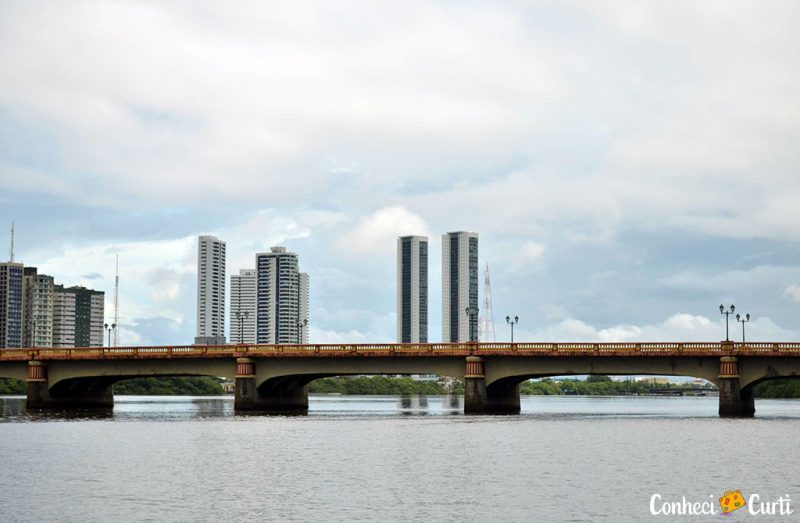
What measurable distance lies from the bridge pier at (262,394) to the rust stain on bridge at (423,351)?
179 centimetres

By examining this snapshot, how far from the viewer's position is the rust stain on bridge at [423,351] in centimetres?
9550

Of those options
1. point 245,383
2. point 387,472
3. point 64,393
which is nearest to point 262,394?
point 245,383

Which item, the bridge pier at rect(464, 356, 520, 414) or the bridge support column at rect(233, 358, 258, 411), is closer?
the bridge pier at rect(464, 356, 520, 414)

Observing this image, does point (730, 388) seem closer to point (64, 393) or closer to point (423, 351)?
point (423, 351)

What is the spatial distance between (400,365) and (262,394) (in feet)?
51.2

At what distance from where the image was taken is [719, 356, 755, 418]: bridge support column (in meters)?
95.4

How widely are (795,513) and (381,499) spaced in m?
14.8

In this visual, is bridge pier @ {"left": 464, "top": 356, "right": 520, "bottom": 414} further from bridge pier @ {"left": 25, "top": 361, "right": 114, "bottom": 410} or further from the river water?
bridge pier @ {"left": 25, "top": 361, "right": 114, "bottom": 410}

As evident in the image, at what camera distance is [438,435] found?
245ft

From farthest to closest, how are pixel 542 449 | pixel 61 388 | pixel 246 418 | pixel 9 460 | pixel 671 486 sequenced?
pixel 61 388
pixel 246 418
pixel 542 449
pixel 9 460
pixel 671 486

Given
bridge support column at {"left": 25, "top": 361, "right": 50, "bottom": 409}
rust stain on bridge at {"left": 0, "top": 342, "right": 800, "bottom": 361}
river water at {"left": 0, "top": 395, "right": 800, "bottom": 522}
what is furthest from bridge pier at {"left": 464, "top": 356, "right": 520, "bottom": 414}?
bridge support column at {"left": 25, "top": 361, "right": 50, "bottom": 409}

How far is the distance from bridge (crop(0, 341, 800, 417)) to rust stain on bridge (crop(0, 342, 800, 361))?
90 millimetres

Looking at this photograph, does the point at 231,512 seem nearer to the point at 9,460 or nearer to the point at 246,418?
the point at 9,460

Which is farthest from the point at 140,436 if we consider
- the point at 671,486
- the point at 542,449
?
the point at 671,486
